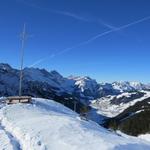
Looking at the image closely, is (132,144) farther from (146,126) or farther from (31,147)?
(146,126)

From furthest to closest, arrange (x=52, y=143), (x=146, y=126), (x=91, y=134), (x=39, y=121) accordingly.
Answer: (x=146, y=126), (x=39, y=121), (x=91, y=134), (x=52, y=143)

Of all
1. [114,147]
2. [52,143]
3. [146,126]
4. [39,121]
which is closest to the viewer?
[114,147]

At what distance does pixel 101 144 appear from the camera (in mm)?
21969

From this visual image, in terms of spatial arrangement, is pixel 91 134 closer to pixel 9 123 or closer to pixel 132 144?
pixel 132 144

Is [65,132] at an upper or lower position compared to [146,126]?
upper

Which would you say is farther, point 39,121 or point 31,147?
point 39,121

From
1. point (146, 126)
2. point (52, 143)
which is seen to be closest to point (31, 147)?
point (52, 143)

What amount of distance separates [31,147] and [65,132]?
4391mm

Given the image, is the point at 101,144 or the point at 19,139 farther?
the point at 19,139

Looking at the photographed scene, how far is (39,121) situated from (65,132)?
692 centimetres

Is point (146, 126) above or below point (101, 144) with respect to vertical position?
below

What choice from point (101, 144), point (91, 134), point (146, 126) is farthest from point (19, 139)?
point (146, 126)

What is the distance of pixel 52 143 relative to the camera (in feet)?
77.3

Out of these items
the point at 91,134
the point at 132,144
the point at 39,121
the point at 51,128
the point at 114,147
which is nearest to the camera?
the point at 114,147
